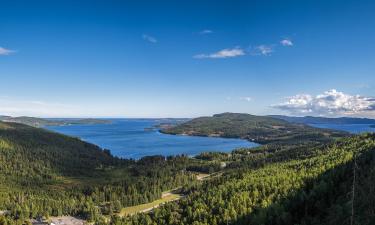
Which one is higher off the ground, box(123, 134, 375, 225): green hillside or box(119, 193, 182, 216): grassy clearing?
box(123, 134, 375, 225): green hillside

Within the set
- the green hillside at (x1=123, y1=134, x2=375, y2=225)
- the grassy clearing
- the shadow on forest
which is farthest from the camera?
the grassy clearing

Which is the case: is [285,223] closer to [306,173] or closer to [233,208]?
[233,208]

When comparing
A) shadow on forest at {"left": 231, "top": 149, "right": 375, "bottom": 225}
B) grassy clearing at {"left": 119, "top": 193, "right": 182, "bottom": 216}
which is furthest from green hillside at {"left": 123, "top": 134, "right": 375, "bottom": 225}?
grassy clearing at {"left": 119, "top": 193, "right": 182, "bottom": 216}

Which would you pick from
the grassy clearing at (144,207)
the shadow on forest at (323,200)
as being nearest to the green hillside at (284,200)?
the shadow on forest at (323,200)

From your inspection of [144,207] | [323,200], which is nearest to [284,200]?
[323,200]

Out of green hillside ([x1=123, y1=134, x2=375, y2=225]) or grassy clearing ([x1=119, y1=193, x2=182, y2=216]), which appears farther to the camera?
grassy clearing ([x1=119, y1=193, x2=182, y2=216])

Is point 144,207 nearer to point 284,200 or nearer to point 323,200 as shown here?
point 284,200

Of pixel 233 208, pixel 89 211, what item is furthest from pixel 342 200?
pixel 89 211

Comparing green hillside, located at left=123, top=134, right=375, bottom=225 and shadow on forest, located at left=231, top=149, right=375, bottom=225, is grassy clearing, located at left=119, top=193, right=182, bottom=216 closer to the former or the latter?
green hillside, located at left=123, top=134, right=375, bottom=225

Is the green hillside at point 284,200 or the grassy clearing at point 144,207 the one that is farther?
the grassy clearing at point 144,207

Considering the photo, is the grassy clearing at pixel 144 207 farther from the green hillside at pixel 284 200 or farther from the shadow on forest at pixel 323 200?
the shadow on forest at pixel 323 200

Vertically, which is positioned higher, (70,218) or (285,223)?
(285,223)
